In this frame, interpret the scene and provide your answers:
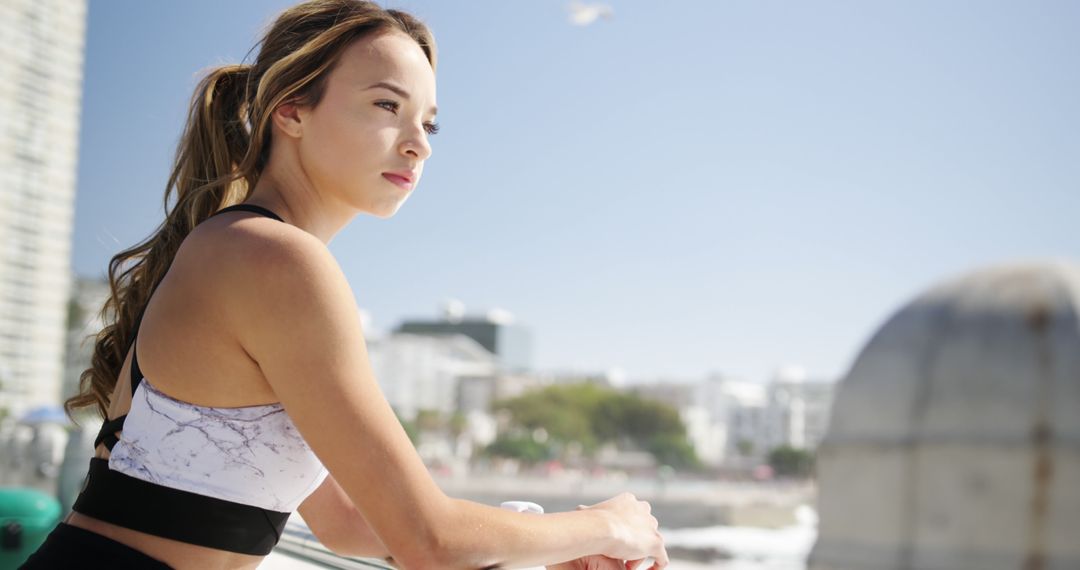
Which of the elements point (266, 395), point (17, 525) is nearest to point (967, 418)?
point (266, 395)

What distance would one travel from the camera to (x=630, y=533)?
4.51 ft

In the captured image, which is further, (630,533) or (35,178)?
(35,178)

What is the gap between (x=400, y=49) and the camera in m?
1.35

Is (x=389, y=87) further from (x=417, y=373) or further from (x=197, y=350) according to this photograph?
(x=417, y=373)

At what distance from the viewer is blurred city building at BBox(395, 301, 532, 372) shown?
125 metres

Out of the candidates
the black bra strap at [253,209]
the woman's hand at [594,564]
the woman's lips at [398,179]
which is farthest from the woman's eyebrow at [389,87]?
the woman's hand at [594,564]

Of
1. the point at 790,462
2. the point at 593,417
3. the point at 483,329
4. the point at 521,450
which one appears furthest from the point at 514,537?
the point at 483,329

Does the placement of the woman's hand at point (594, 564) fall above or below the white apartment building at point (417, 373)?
above

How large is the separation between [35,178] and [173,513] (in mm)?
51782

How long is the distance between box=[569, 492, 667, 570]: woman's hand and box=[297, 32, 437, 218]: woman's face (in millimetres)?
528

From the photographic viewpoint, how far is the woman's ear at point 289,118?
1.36 metres

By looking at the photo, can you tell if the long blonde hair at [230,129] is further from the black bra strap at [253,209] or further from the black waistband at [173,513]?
the black waistband at [173,513]

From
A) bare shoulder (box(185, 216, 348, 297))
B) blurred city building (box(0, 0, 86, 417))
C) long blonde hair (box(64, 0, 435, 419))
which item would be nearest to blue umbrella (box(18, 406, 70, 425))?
long blonde hair (box(64, 0, 435, 419))

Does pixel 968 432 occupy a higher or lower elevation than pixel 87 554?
higher
